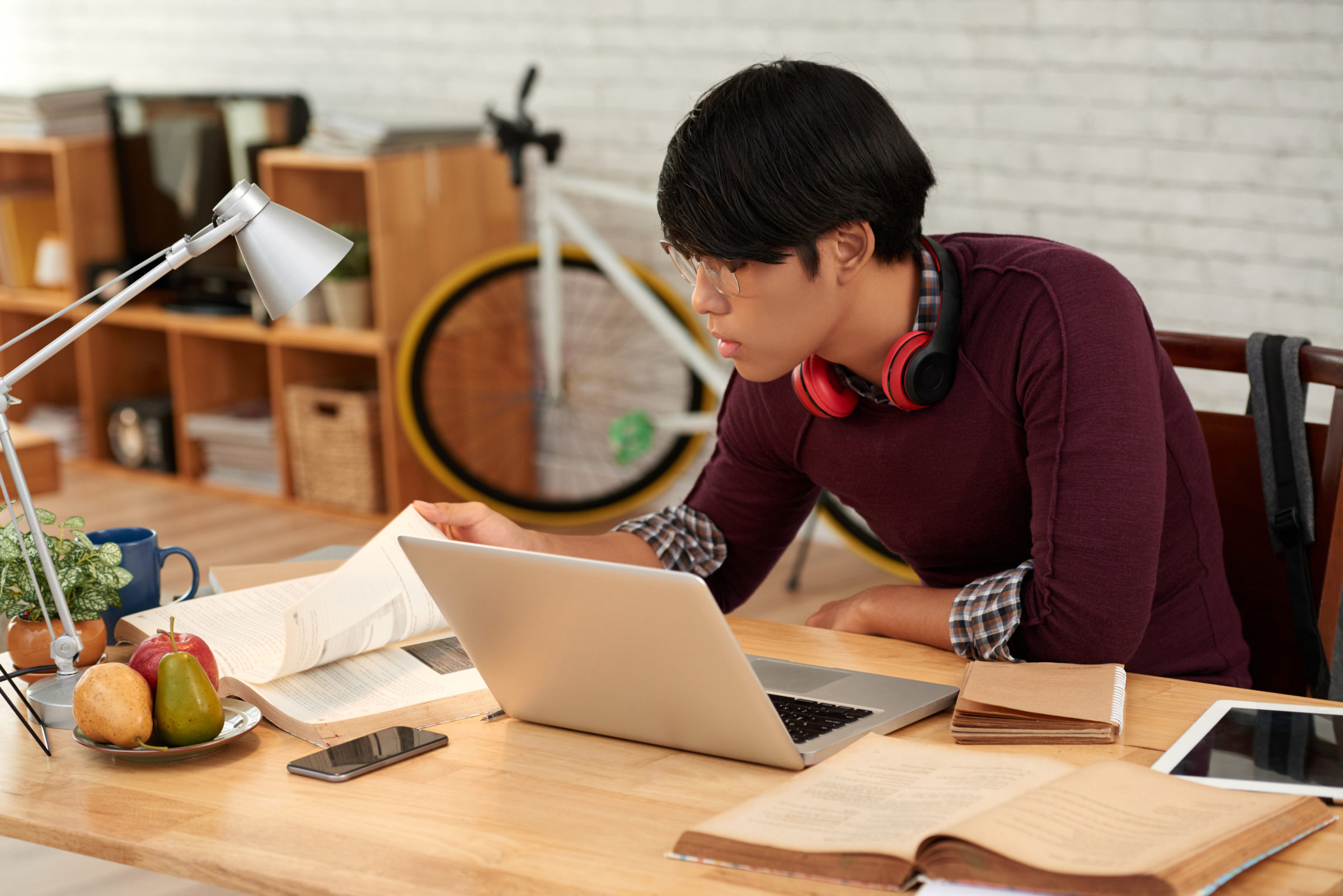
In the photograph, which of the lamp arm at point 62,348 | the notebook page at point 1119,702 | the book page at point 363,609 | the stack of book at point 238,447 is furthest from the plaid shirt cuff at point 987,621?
the stack of book at point 238,447

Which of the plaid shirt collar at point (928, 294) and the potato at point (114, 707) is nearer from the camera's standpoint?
the potato at point (114, 707)

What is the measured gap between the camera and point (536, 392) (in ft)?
12.8

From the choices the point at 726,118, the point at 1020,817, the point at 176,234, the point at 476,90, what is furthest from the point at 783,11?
the point at 1020,817

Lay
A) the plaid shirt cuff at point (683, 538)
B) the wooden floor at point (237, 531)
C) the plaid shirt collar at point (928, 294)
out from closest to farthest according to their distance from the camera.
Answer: the plaid shirt collar at point (928, 294) < the plaid shirt cuff at point (683, 538) < the wooden floor at point (237, 531)

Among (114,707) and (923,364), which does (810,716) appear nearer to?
(923,364)

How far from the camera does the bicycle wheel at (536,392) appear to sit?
370cm

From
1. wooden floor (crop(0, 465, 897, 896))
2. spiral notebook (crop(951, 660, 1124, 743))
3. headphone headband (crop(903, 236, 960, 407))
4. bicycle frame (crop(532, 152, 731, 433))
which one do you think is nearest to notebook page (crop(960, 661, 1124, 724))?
spiral notebook (crop(951, 660, 1124, 743))

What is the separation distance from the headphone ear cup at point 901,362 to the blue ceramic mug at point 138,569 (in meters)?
0.65

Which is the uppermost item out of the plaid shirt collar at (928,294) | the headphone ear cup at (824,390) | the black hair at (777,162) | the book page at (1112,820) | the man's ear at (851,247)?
the black hair at (777,162)

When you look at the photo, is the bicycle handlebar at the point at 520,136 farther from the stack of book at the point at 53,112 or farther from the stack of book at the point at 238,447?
the stack of book at the point at 53,112

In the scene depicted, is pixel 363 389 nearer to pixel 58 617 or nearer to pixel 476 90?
pixel 476 90

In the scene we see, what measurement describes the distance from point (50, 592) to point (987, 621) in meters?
0.77

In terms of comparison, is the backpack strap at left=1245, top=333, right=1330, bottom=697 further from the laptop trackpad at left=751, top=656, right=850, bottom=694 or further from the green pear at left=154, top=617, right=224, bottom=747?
the green pear at left=154, top=617, right=224, bottom=747

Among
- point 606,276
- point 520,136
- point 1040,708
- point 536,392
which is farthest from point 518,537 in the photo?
point 536,392
